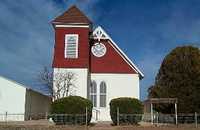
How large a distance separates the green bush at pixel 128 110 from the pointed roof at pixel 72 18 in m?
11.8

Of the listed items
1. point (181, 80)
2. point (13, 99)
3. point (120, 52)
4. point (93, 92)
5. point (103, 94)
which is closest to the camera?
point (181, 80)

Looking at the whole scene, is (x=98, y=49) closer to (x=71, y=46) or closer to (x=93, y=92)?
(x=71, y=46)

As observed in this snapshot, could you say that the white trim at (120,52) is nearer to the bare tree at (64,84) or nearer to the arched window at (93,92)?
the arched window at (93,92)

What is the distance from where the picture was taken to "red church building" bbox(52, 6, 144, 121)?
125ft

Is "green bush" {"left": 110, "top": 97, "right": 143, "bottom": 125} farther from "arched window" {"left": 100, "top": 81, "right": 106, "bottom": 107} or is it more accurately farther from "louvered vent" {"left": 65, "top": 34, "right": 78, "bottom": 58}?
"louvered vent" {"left": 65, "top": 34, "right": 78, "bottom": 58}

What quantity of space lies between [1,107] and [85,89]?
925cm

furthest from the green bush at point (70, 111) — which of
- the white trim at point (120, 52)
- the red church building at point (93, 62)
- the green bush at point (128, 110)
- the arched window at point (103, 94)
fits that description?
the white trim at point (120, 52)

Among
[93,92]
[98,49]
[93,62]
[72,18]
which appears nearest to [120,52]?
[98,49]

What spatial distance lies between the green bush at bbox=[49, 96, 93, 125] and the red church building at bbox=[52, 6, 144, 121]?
765 centimetres

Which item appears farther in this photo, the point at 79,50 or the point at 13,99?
the point at 13,99

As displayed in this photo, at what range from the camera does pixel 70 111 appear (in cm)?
2953

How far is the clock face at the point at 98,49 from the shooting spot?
41.2 meters

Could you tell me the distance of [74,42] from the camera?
39000mm

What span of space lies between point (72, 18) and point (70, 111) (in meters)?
13.1
